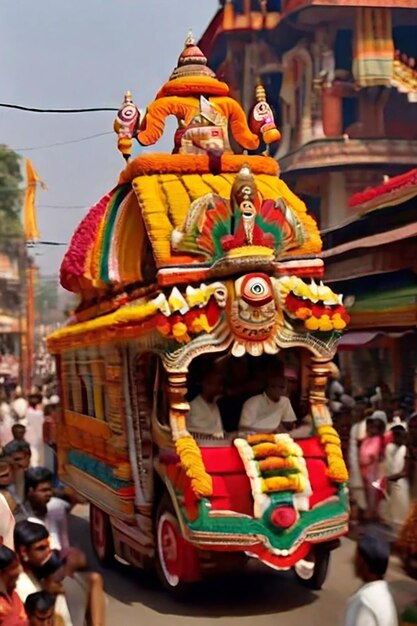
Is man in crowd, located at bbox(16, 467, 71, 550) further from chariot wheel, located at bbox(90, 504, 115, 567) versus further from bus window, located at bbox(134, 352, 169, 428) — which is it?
chariot wheel, located at bbox(90, 504, 115, 567)

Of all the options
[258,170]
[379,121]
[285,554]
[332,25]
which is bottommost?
[285,554]

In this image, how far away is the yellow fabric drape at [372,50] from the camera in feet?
72.9

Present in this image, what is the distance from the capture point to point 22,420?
13.6 m

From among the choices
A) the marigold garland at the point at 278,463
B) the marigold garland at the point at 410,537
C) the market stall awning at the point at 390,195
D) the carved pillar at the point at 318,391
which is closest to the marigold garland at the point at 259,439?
the marigold garland at the point at 278,463

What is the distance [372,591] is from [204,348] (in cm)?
363

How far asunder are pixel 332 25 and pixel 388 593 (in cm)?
2017

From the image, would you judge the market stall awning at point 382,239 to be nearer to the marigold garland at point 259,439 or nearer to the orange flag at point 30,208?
the marigold garland at point 259,439

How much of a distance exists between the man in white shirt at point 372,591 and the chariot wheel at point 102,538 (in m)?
5.34

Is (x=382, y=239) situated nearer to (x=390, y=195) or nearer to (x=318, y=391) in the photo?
(x=390, y=195)

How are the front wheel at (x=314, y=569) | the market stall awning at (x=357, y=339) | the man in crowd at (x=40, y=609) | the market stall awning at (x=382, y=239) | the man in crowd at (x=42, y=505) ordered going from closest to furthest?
the man in crowd at (x=40, y=609)
the man in crowd at (x=42, y=505)
the front wheel at (x=314, y=569)
the market stall awning at (x=382, y=239)
the market stall awning at (x=357, y=339)

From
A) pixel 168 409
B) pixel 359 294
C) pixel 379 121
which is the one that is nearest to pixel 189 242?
pixel 168 409

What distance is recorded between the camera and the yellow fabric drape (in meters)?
22.2

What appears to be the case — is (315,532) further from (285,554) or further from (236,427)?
(236,427)

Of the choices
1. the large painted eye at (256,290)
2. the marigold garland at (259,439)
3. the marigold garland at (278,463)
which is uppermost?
the large painted eye at (256,290)
